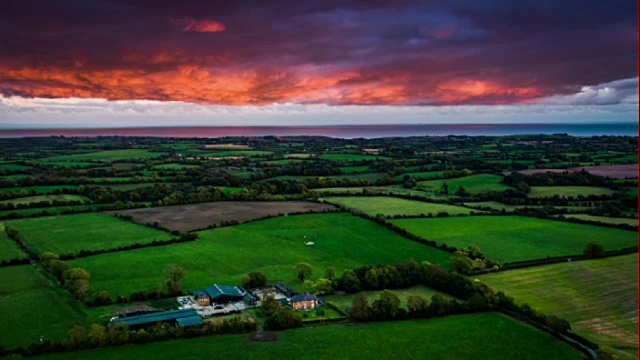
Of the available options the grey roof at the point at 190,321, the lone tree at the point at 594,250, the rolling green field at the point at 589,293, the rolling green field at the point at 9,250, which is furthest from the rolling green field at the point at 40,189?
the lone tree at the point at 594,250

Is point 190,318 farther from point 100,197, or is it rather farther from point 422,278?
point 100,197

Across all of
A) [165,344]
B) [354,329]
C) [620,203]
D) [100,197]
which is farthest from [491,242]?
[100,197]

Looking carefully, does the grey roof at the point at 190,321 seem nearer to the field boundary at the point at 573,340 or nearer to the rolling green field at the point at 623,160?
the field boundary at the point at 573,340

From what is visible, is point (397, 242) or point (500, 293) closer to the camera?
point (500, 293)

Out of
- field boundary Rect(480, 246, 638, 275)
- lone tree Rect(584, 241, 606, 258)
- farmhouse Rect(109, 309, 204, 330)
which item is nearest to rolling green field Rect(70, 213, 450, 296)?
field boundary Rect(480, 246, 638, 275)

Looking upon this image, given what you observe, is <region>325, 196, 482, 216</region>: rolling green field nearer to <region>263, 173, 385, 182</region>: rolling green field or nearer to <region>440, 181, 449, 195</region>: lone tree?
<region>440, 181, 449, 195</region>: lone tree

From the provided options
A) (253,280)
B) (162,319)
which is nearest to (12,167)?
(253,280)
